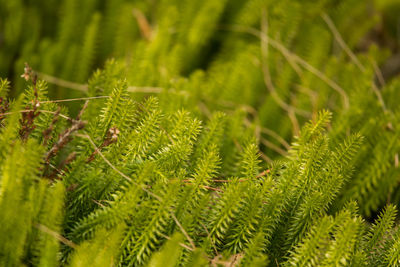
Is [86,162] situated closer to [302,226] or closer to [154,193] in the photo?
[154,193]

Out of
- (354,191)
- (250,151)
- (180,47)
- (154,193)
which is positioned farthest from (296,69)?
(154,193)

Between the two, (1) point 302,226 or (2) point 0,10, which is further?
(2) point 0,10

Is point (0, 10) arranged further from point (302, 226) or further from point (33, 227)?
point (302, 226)

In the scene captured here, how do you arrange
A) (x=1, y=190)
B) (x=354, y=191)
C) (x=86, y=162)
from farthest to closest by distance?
(x=354, y=191)
(x=86, y=162)
(x=1, y=190)

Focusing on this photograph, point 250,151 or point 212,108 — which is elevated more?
point 250,151

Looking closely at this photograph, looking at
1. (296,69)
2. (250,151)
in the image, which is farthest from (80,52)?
(250,151)

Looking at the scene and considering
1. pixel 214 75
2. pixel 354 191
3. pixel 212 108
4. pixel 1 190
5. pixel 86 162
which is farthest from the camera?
pixel 214 75
